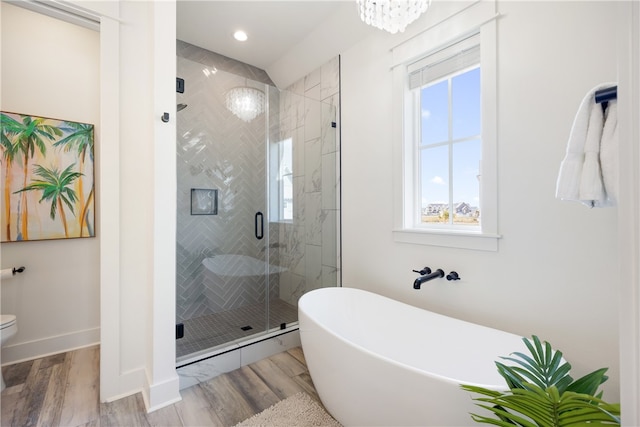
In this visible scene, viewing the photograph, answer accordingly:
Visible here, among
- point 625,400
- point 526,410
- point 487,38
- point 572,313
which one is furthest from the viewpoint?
point 487,38

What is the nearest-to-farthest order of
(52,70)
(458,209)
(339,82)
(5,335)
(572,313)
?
1. (572,313)
2. (5,335)
3. (458,209)
4. (52,70)
5. (339,82)

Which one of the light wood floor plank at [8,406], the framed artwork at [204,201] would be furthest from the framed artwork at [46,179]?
the light wood floor plank at [8,406]

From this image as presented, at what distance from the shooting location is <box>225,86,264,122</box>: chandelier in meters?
2.38

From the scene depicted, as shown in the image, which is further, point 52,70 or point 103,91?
point 52,70

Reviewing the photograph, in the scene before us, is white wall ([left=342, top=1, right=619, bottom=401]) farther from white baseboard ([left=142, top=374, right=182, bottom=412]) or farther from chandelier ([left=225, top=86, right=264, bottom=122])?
white baseboard ([left=142, top=374, right=182, bottom=412])

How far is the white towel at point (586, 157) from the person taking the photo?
2.31 feet

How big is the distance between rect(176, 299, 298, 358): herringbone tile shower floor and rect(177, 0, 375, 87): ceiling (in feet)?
8.03

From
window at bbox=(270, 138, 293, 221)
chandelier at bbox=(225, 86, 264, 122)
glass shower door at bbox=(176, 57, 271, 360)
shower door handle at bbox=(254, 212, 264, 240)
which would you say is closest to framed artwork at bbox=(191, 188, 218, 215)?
glass shower door at bbox=(176, 57, 271, 360)

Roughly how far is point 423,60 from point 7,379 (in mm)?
3619

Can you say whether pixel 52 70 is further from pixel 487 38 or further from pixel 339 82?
pixel 487 38

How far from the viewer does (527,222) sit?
5.07 feet

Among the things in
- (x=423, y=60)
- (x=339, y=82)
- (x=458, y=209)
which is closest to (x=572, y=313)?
(x=458, y=209)

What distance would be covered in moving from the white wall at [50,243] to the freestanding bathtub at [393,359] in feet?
6.60

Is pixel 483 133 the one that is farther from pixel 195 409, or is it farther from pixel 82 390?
pixel 82 390
